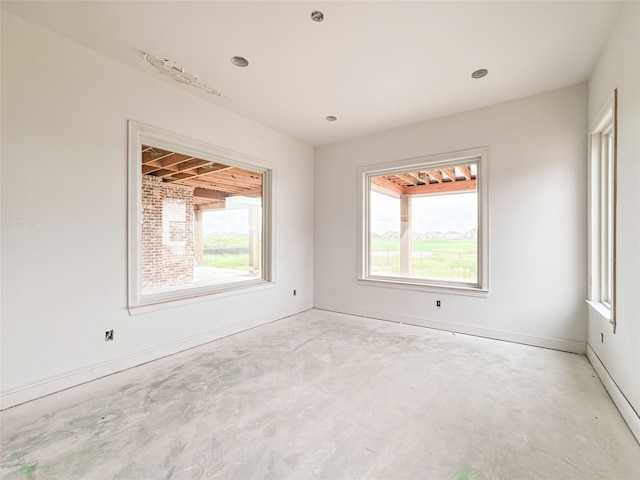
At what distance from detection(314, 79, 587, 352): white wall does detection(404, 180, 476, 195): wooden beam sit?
36 centimetres

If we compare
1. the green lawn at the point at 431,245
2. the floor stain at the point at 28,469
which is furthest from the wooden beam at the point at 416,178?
the floor stain at the point at 28,469

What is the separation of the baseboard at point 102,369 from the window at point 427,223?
7.75 ft

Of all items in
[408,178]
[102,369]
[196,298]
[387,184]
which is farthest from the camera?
[387,184]

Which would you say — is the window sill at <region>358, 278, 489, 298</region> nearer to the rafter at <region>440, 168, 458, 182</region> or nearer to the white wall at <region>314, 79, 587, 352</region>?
the white wall at <region>314, 79, 587, 352</region>

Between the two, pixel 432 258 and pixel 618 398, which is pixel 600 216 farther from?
pixel 432 258

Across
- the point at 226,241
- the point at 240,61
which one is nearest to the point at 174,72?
the point at 240,61

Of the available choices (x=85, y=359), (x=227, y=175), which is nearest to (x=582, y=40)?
(x=227, y=175)

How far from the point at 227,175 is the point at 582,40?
3.91m

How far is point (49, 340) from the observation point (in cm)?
232

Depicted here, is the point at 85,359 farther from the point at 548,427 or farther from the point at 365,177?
the point at 365,177

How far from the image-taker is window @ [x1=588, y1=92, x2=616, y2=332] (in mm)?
2717

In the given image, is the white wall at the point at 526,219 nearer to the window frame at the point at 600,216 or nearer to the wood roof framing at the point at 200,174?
the window frame at the point at 600,216

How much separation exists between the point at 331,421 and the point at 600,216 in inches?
127

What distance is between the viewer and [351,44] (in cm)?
244
